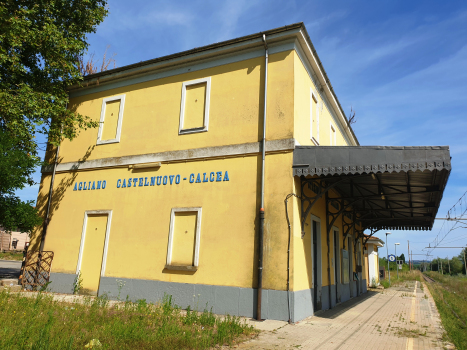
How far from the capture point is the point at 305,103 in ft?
35.3

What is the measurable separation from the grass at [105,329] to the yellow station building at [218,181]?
81.8 inches

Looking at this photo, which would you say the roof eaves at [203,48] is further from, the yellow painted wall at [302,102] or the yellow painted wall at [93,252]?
the yellow painted wall at [93,252]

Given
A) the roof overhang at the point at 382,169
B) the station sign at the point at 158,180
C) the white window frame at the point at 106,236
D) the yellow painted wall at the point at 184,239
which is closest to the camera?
the roof overhang at the point at 382,169

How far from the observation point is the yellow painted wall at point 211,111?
392 inches

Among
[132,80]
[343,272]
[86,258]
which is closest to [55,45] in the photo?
[132,80]

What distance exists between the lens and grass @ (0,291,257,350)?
514 cm

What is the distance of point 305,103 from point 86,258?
8770 millimetres

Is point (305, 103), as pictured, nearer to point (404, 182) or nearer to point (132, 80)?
point (404, 182)

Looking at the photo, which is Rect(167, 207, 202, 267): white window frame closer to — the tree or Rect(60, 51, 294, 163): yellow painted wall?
Rect(60, 51, 294, 163): yellow painted wall

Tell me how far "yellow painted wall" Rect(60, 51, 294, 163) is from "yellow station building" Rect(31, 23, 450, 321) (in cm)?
4

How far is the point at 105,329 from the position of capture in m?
5.89

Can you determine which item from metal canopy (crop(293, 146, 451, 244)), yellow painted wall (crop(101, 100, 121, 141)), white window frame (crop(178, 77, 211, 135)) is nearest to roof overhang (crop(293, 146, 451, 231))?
metal canopy (crop(293, 146, 451, 244))

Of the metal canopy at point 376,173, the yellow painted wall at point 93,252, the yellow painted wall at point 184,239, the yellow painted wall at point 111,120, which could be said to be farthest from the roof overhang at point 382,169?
the yellow painted wall at point 111,120

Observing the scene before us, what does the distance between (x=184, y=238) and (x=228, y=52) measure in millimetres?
5820
